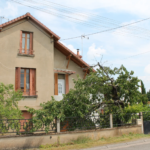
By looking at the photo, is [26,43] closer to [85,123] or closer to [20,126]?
[20,126]

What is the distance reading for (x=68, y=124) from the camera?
432 inches

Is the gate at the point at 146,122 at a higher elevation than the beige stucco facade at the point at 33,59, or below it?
below

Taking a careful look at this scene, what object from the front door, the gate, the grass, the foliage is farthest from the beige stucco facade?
the gate

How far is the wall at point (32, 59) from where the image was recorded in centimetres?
1302

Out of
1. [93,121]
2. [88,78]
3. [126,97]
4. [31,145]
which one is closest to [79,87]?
[88,78]

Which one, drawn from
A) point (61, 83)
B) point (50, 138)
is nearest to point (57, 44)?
point (61, 83)

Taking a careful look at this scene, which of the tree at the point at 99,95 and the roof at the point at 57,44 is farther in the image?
the roof at the point at 57,44

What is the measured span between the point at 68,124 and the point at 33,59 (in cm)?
544

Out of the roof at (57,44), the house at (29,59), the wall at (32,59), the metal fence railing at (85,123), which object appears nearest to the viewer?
the metal fence railing at (85,123)

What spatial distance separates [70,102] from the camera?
443 inches

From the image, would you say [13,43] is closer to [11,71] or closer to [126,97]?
[11,71]

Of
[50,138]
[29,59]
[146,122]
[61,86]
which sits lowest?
[50,138]

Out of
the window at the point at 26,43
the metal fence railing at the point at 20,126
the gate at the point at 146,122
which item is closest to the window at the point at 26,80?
the window at the point at 26,43

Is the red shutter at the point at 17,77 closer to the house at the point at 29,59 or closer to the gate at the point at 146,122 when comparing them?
the house at the point at 29,59
